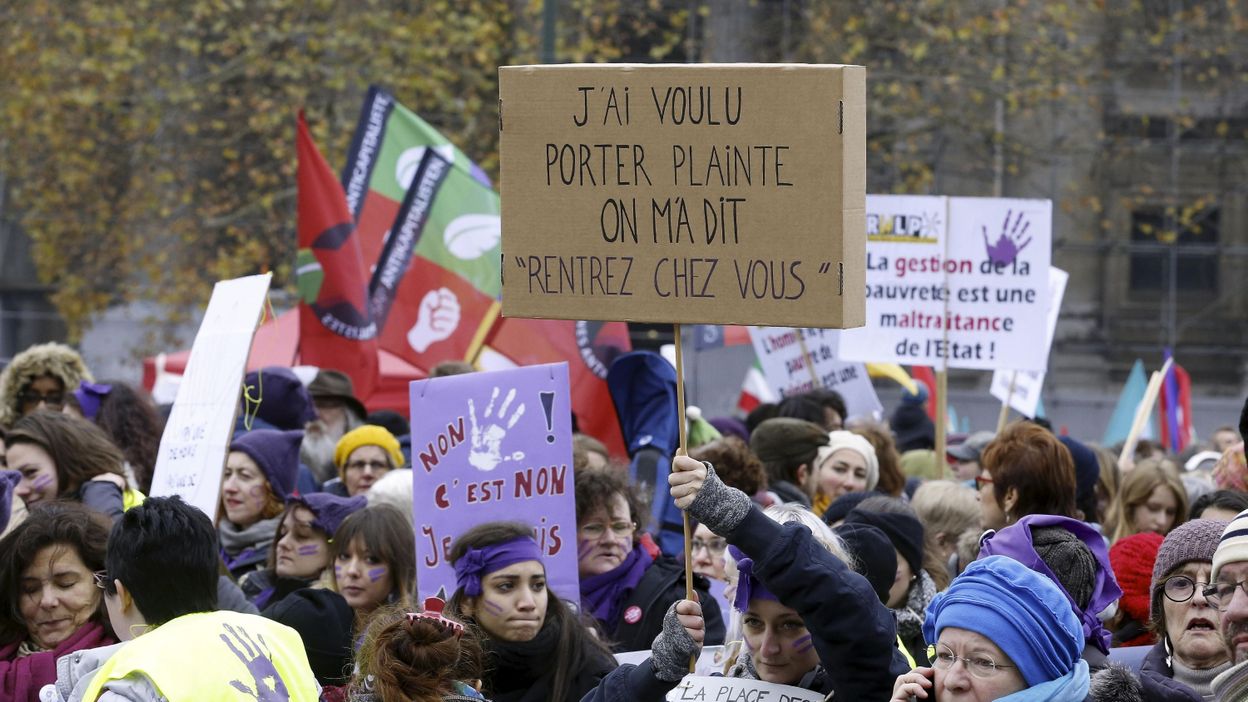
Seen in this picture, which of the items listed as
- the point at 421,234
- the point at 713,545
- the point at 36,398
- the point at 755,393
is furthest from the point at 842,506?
the point at 755,393

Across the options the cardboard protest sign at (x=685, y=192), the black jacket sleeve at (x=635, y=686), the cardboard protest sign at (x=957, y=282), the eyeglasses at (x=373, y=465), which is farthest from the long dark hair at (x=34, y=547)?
the cardboard protest sign at (x=957, y=282)

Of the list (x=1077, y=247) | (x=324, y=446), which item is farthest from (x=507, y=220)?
(x=1077, y=247)

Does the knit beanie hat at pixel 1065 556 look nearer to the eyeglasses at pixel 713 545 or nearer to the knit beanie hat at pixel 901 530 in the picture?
the knit beanie hat at pixel 901 530

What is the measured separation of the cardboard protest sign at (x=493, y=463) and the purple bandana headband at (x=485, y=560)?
0.48 metres

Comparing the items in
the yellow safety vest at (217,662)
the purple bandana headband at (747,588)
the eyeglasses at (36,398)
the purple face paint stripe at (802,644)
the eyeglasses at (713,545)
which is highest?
the eyeglasses at (36,398)

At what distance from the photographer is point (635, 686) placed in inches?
155

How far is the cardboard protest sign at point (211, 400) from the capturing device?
5602 mm

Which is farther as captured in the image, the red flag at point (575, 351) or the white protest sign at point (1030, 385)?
the red flag at point (575, 351)

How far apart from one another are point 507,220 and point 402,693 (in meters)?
1.13

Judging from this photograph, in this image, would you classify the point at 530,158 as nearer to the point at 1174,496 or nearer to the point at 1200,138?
the point at 1174,496

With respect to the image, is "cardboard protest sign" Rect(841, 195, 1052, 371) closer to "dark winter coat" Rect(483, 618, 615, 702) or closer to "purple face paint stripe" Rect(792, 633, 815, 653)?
"dark winter coat" Rect(483, 618, 615, 702)

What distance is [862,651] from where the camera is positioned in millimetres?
3775

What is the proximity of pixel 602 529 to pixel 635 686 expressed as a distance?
1.85 metres

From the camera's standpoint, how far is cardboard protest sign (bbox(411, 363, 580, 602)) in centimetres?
536
